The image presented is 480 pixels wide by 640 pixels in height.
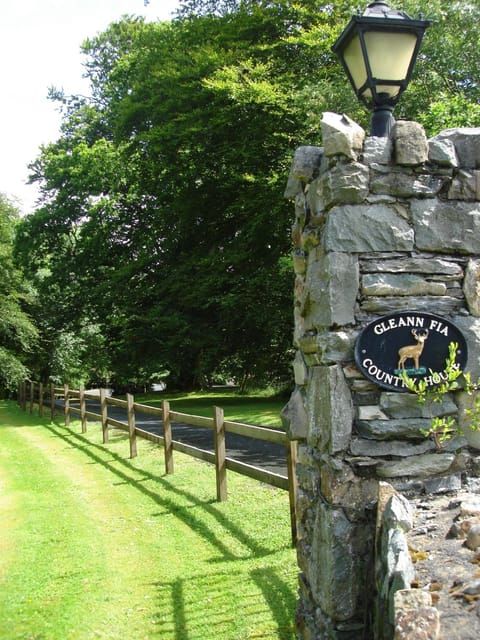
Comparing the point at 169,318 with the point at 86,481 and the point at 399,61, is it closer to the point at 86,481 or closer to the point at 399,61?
the point at 86,481

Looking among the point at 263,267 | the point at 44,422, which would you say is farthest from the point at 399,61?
the point at 44,422

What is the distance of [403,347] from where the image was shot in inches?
130

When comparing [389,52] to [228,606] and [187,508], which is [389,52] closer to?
[228,606]

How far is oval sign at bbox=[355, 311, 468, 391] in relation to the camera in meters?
3.27

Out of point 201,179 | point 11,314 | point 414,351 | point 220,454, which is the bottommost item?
point 220,454

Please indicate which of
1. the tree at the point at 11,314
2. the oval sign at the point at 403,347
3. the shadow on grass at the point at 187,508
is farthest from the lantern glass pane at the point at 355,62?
the tree at the point at 11,314

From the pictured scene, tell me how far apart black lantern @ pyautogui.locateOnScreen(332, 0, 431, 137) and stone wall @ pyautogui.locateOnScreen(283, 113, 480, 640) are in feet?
1.73

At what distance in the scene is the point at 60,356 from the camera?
26.4 metres

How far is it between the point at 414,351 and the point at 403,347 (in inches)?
2.6

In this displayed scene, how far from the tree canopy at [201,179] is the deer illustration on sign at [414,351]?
906 centimetres

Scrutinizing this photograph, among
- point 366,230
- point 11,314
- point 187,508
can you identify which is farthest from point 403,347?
point 11,314

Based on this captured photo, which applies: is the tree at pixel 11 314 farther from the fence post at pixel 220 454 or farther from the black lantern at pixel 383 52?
the black lantern at pixel 383 52

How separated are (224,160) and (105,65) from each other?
38.0 feet

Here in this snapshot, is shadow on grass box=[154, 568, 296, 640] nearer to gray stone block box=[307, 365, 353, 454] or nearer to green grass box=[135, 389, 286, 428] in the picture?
gray stone block box=[307, 365, 353, 454]
